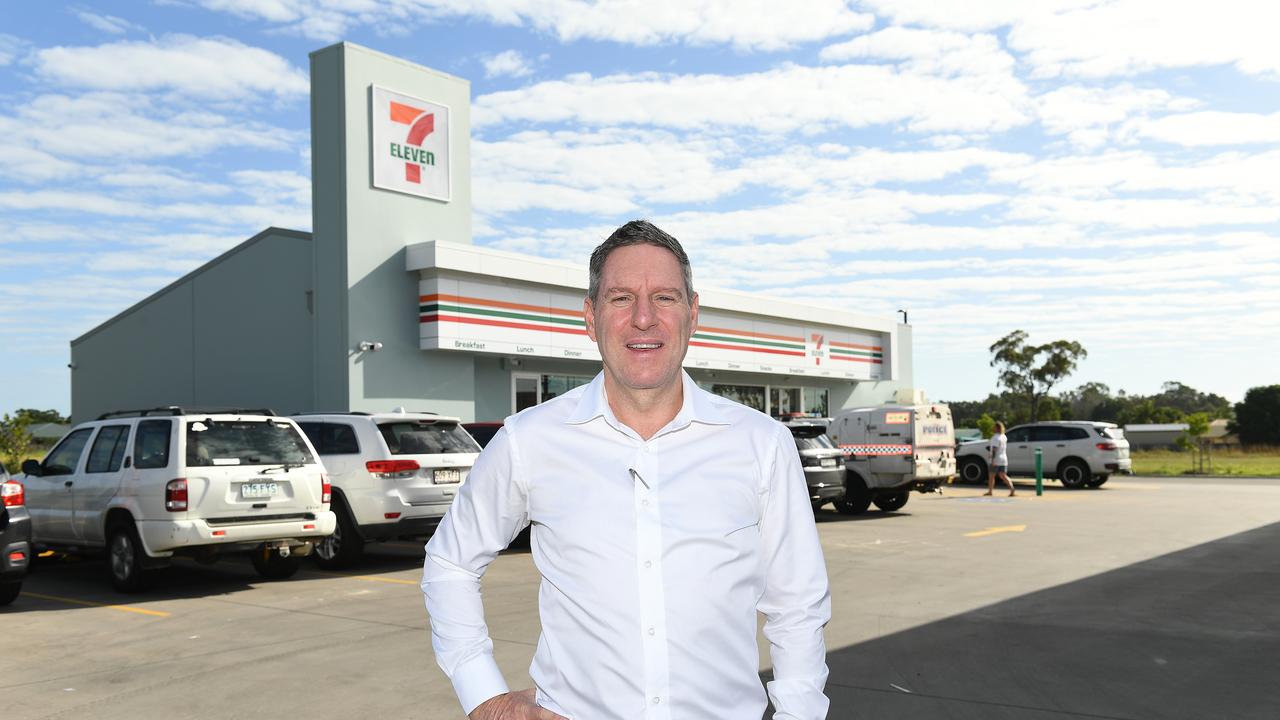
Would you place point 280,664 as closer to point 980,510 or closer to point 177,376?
point 980,510

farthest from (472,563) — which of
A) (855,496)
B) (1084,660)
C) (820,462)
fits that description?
(855,496)

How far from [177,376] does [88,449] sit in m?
17.5

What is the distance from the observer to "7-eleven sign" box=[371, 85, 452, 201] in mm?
22688

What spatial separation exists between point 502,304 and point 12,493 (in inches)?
565

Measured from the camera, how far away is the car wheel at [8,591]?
10.5 m

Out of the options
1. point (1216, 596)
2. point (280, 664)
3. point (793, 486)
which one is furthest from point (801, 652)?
point (1216, 596)

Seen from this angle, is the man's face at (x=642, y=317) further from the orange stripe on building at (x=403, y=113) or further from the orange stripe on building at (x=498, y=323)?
the orange stripe on building at (x=403, y=113)

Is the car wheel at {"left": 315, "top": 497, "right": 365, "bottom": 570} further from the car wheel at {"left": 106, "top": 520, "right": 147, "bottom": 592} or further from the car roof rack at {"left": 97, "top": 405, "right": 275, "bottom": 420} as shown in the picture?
the car wheel at {"left": 106, "top": 520, "right": 147, "bottom": 592}

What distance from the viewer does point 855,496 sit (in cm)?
2048

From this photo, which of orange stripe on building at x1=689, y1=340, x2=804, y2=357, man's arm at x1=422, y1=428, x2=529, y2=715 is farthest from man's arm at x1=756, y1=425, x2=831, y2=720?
orange stripe on building at x1=689, y1=340, x2=804, y2=357

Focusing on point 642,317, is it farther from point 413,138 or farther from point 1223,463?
point 1223,463

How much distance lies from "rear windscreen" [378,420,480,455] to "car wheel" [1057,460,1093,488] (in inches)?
801

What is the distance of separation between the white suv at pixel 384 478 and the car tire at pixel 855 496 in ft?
30.5

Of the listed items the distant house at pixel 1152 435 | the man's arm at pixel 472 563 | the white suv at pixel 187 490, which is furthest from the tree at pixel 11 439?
the distant house at pixel 1152 435
